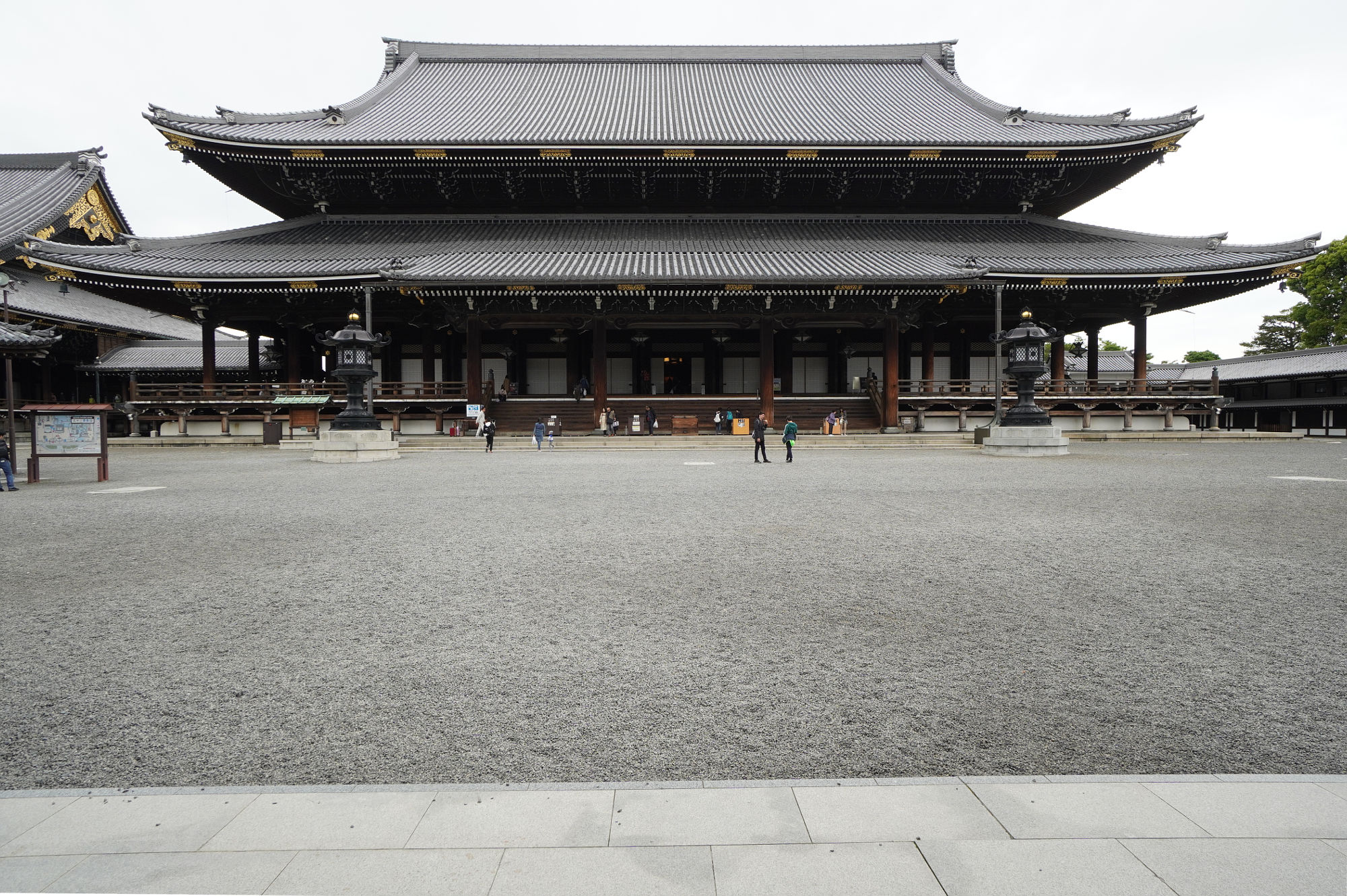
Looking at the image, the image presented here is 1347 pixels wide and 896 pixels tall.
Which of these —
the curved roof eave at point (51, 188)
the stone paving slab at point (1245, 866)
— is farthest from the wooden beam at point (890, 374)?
the curved roof eave at point (51, 188)

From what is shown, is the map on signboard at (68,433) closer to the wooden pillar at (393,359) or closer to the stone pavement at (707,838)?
the stone pavement at (707,838)

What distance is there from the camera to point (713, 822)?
2285 millimetres

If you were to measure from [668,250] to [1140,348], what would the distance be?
19321 mm

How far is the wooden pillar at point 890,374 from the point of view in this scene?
79.5 feet

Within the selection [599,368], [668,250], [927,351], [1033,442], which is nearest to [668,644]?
[1033,442]

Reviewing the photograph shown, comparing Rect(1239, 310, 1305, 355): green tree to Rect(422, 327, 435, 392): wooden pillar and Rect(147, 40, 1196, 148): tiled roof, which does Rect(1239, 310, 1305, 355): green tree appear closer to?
Rect(147, 40, 1196, 148): tiled roof

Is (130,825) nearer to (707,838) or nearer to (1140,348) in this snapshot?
(707,838)

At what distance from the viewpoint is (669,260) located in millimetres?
23781

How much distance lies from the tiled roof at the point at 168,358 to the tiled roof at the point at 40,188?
5.47m

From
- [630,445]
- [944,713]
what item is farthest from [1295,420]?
[944,713]

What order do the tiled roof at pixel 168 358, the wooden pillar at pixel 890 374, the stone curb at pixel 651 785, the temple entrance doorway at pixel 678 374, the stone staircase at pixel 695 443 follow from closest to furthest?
the stone curb at pixel 651 785
the stone staircase at pixel 695 443
the wooden pillar at pixel 890 374
the temple entrance doorway at pixel 678 374
the tiled roof at pixel 168 358

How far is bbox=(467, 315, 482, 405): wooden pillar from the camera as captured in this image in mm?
24109

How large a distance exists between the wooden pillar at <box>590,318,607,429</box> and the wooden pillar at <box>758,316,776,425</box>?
239 inches

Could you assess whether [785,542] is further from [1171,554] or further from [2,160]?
[2,160]
